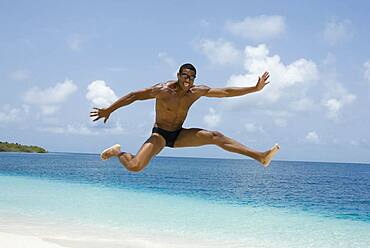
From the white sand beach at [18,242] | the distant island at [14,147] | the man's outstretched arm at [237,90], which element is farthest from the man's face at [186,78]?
the distant island at [14,147]

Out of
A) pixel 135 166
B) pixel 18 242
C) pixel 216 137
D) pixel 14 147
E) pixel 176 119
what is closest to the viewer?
pixel 135 166

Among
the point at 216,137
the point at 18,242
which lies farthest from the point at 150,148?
the point at 18,242

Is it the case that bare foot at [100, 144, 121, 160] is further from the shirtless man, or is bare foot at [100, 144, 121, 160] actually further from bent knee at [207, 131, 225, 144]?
bent knee at [207, 131, 225, 144]

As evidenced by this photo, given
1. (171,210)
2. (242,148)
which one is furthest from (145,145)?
(171,210)

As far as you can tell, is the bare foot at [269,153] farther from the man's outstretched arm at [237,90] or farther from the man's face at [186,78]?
the man's face at [186,78]

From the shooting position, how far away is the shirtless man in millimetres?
7685

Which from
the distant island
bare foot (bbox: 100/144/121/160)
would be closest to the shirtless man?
bare foot (bbox: 100/144/121/160)

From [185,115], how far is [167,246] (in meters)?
6.83

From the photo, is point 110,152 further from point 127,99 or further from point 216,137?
point 216,137

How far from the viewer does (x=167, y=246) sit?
14.1 meters

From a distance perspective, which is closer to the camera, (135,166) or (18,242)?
(135,166)

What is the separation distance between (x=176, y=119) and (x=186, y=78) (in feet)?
2.80

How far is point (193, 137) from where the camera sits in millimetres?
7977

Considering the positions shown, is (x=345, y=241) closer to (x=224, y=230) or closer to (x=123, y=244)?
(x=224, y=230)
